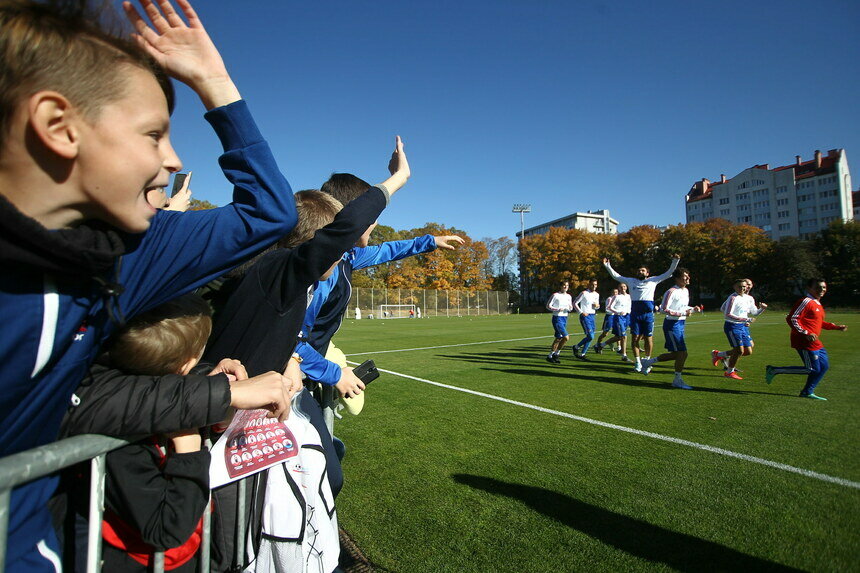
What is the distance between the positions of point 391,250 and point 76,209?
3115mm

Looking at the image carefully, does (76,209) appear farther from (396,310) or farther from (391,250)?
(396,310)

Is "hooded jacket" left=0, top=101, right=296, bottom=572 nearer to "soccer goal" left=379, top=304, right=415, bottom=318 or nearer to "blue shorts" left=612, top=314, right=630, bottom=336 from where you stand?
"blue shorts" left=612, top=314, right=630, bottom=336

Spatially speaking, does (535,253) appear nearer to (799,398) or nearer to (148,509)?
(799,398)

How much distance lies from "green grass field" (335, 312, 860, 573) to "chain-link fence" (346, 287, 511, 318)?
37510 millimetres

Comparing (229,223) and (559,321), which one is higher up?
(229,223)

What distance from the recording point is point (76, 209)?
858mm

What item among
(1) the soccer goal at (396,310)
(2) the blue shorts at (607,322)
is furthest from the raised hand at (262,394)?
(1) the soccer goal at (396,310)

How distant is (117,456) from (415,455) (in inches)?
150

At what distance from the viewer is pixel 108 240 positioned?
2.88 ft

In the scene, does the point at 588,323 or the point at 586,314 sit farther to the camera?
the point at 586,314

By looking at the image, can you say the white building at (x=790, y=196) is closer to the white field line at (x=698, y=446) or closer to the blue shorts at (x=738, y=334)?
the blue shorts at (x=738, y=334)

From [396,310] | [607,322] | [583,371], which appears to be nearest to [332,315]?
[583,371]

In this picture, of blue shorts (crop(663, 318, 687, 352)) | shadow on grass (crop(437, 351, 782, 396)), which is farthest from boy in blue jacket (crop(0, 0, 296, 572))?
blue shorts (crop(663, 318, 687, 352))

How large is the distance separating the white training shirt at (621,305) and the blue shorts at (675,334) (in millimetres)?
3491
